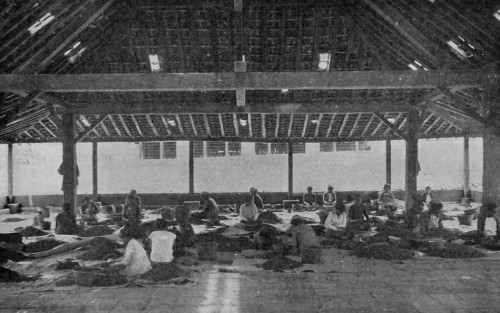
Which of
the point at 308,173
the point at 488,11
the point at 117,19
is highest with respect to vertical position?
the point at 117,19

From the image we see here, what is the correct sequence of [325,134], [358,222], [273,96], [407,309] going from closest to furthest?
[407,309] → [358,222] → [273,96] → [325,134]

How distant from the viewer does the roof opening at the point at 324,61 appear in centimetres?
1741

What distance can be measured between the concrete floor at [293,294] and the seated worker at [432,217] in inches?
155

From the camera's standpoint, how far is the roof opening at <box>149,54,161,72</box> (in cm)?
1717

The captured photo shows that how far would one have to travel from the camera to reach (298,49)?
1703 cm

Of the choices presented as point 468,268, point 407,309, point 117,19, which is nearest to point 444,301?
point 407,309

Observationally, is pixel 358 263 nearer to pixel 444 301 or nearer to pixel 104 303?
pixel 444 301

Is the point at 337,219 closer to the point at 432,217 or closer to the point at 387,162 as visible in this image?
the point at 432,217

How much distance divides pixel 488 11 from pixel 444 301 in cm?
642

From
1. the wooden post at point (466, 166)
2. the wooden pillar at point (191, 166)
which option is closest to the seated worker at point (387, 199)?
the wooden post at point (466, 166)

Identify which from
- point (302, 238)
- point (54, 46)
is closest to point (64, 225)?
point (54, 46)

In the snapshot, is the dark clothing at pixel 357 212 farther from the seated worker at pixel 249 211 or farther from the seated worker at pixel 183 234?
the seated worker at pixel 183 234

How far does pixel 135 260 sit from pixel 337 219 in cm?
709

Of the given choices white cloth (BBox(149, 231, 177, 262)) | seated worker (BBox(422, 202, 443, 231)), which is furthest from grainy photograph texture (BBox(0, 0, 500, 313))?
seated worker (BBox(422, 202, 443, 231))
